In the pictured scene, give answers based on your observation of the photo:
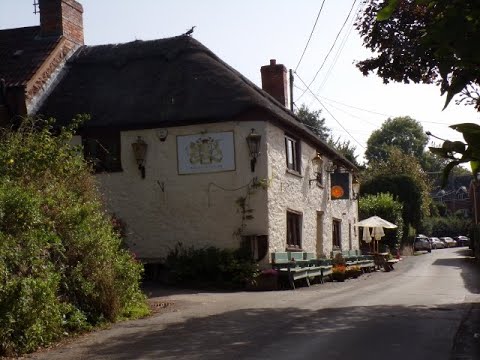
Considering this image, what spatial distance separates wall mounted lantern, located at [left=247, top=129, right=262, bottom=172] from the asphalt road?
15.7ft

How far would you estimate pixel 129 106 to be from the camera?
794 inches

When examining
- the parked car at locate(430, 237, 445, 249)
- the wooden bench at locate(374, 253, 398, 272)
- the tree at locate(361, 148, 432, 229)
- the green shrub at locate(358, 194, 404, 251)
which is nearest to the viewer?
the wooden bench at locate(374, 253, 398, 272)

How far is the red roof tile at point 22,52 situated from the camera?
66.0 feet

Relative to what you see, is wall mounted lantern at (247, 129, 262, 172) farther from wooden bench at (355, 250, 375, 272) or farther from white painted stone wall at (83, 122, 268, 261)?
wooden bench at (355, 250, 375, 272)

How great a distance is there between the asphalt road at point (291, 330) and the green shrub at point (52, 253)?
0.41 m

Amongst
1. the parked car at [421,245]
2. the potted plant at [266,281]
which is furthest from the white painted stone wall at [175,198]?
the parked car at [421,245]

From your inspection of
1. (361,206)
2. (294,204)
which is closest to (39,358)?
(294,204)

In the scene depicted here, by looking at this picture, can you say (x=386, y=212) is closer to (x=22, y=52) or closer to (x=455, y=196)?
(x=22, y=52)

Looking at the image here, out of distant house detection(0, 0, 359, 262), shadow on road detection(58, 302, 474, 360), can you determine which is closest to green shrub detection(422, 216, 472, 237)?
distant house detection(0, 0, 359, 262)

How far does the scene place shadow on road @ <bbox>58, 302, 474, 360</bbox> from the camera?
8098 millimetres

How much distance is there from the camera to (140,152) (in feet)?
63.8

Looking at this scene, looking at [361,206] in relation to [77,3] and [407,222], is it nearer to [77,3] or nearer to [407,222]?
[407,222]

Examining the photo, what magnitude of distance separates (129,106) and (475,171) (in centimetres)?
1748

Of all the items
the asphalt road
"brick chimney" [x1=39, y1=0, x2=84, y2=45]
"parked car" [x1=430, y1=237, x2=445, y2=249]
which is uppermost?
"brick chimney" [x1=39, y1=0, x2=84, y2=45]
